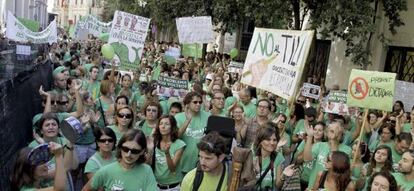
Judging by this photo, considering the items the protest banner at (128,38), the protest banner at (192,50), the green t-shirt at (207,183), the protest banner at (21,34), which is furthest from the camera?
the protest banner at (192,50)

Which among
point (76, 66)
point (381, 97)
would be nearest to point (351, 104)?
point (381, 97)

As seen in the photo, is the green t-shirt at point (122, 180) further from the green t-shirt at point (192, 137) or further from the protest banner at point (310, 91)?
the protest banner at point (310, 91)

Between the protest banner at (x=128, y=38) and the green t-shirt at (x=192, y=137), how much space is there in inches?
159

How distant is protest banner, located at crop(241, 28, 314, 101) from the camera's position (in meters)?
7.28

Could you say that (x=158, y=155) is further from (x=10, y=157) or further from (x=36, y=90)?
(x=36, y=90)

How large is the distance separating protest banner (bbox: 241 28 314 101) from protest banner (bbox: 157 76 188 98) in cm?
96

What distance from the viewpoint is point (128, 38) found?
10.9 metres

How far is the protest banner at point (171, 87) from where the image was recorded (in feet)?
29.0

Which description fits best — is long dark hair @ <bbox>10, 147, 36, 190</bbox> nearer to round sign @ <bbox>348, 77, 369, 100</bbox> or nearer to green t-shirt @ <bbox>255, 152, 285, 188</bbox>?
A: green t-shirt @ <bbox>255, 152, 285, 188</bbox>

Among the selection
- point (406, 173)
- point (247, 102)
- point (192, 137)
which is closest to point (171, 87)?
point (247, 102)

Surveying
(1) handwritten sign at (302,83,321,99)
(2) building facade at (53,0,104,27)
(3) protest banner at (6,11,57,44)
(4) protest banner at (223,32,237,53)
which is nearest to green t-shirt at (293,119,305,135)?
(1) handwritten sign at (302,83,321,99)

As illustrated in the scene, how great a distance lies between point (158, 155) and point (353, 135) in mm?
3315

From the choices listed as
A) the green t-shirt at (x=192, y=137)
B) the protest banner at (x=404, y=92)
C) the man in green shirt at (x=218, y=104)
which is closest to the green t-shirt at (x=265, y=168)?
the green t-shirt at (x=192, y=137)

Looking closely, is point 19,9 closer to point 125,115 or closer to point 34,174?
point 125,115
